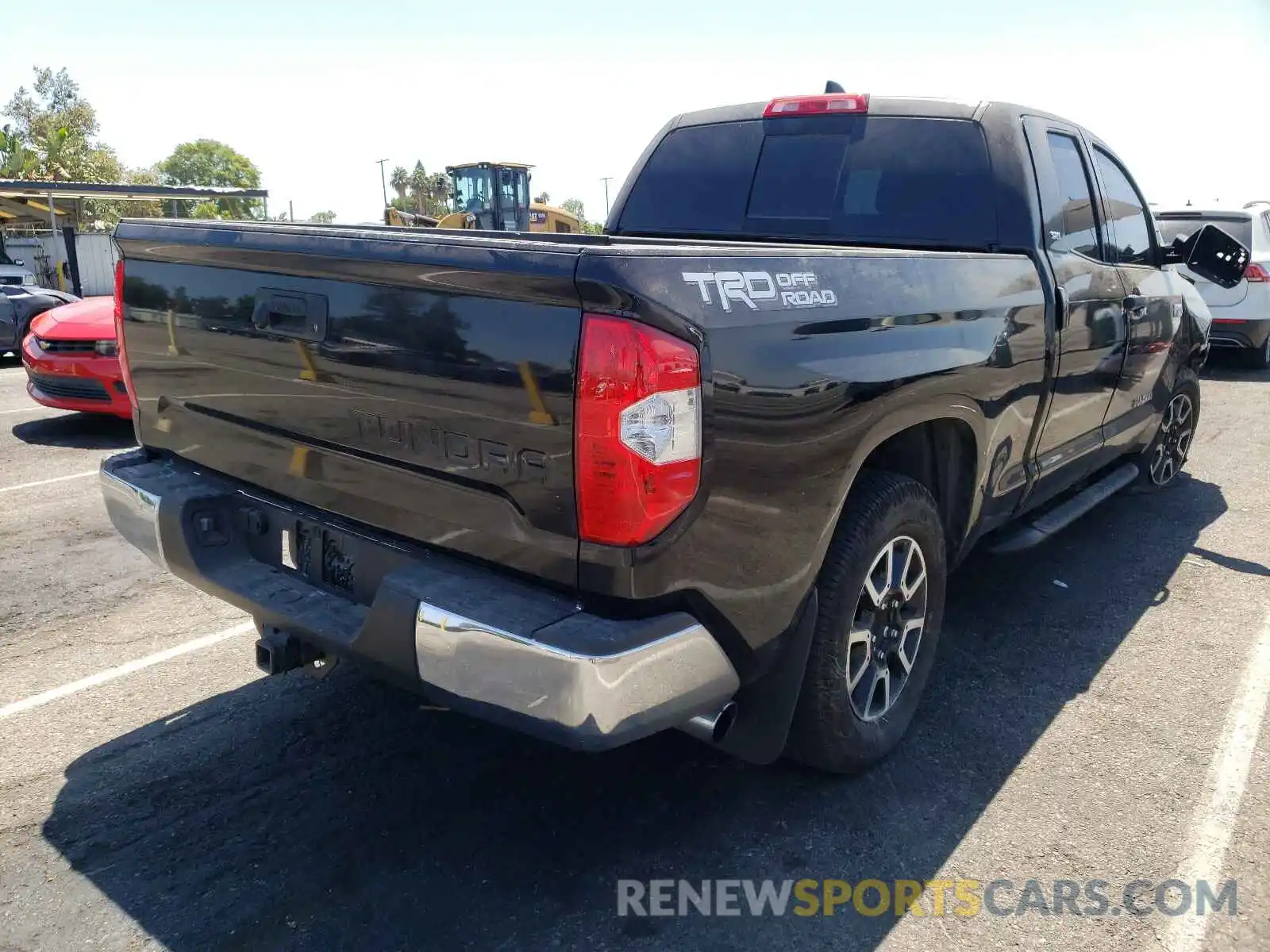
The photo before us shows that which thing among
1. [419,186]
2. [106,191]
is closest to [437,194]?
[419,186]

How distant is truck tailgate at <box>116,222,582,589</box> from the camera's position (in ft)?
6.81

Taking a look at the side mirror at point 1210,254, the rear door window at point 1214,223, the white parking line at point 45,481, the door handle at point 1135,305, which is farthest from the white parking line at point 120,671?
the rear door window at point 1214,223

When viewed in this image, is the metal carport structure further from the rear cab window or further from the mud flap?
the mud flap

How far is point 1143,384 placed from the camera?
4.89 meters

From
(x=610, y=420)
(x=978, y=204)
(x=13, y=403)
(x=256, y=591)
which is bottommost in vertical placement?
(x=13, y=403)

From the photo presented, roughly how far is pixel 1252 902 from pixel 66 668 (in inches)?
152

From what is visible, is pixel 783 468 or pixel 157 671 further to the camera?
pixel 157 671

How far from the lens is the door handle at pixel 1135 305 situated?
4391mm

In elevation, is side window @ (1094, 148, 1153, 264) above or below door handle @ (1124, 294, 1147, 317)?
above

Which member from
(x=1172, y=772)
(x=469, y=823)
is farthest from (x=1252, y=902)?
(x=469, y=823)

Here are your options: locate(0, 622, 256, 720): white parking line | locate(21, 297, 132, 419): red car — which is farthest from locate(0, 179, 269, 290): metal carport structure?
locate(0, 622, 256, 720): white parking line

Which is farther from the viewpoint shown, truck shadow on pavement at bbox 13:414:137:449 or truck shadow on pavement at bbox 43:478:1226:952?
truck shadow on pavement at bbox 13:414:137:449

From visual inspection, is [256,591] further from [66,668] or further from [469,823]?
[66,668]

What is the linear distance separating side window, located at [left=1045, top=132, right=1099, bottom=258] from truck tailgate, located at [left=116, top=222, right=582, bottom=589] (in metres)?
2.48
